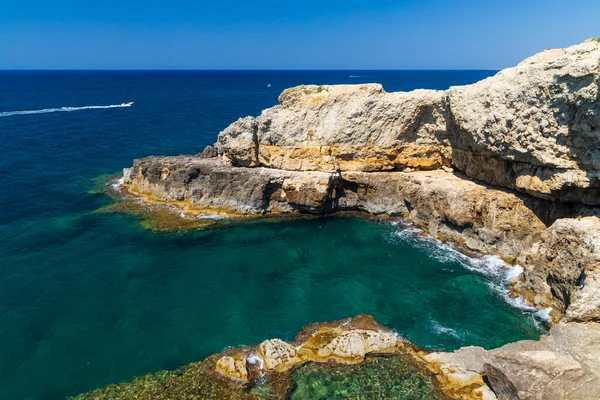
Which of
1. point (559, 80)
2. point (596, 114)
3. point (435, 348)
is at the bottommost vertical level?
point (435, 348)

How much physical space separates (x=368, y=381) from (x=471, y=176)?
2188cm

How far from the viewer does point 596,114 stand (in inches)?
870

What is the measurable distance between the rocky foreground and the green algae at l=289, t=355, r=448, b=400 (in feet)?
5.12

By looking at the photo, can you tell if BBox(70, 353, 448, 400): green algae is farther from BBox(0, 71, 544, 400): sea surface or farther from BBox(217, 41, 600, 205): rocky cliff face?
BBox(217, 41, 600, 205): rocky cliff face

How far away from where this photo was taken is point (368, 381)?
1886 cm

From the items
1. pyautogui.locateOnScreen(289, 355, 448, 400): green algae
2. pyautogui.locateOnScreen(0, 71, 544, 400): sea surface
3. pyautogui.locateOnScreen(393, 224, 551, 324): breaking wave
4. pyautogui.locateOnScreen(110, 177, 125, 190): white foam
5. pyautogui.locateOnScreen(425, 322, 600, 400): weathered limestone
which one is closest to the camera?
pyautogui.locateOnScreen(425, 322, 600, 400): weathered limestone

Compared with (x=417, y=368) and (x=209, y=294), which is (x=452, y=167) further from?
(x=209, y=294)

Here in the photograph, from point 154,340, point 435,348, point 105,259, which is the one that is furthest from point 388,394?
point 105,259

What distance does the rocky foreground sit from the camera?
1984 cm

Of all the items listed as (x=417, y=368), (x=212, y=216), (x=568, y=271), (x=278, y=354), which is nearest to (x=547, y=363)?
(x=417, y=368)

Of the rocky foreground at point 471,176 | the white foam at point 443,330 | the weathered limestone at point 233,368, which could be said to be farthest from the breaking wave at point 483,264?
the weathered limestone at point 233,368

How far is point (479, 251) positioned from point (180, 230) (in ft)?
82.4

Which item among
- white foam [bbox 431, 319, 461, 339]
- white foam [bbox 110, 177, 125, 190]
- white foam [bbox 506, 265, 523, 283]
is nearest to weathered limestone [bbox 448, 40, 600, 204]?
white foam [bbox 506, 265, 523, 283]

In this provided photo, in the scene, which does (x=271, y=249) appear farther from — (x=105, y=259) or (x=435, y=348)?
(x=435, y=348)
